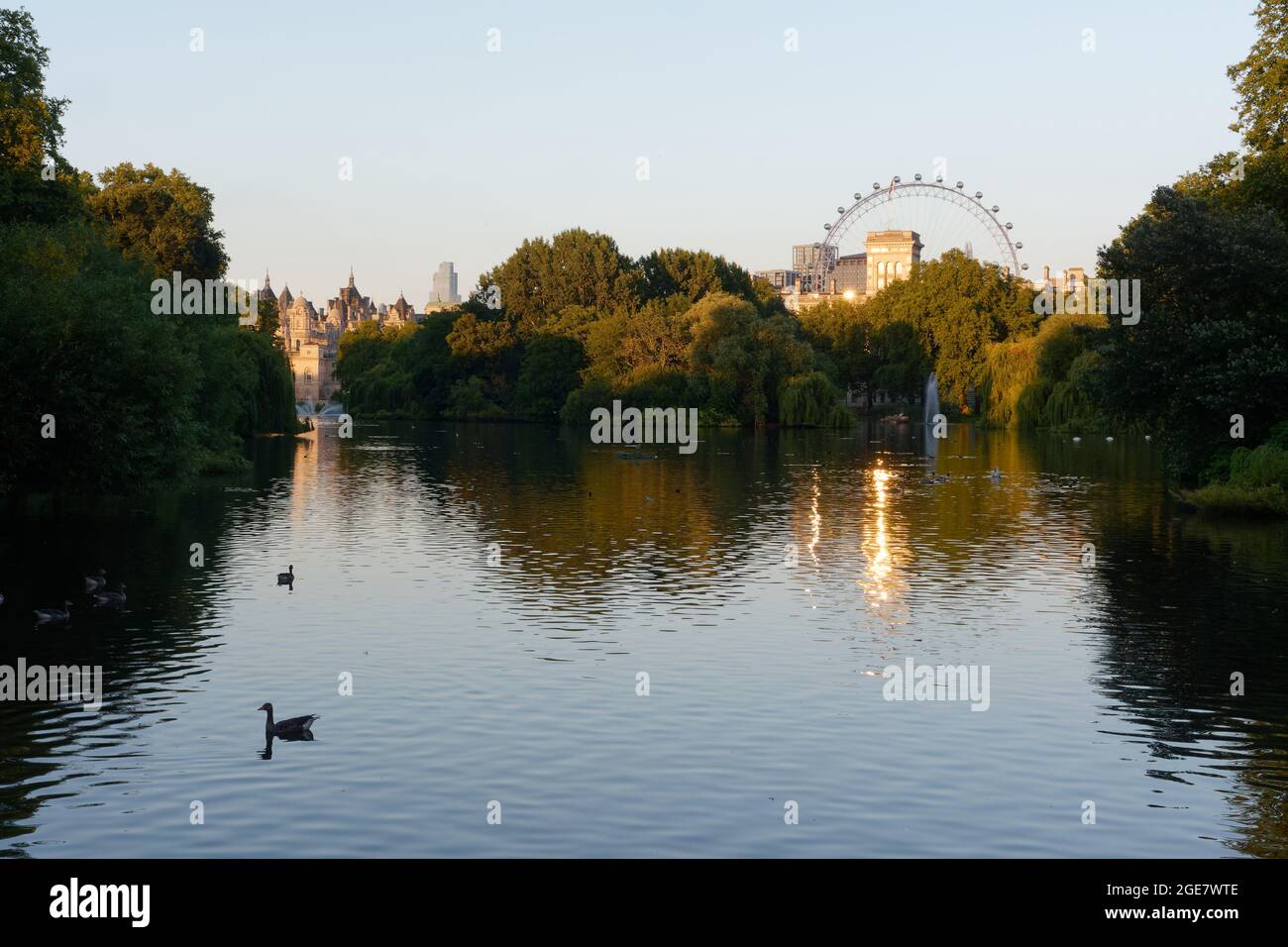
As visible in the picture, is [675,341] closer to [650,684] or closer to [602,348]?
[602,348]

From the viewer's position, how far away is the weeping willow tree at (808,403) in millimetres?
127312

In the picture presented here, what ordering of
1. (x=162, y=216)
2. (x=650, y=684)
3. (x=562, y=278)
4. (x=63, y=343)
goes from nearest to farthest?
(x=650, y=684), (x=63, y=343), (x=162, y=216), (x=562, y=278)

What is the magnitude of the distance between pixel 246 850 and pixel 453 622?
14.1 m

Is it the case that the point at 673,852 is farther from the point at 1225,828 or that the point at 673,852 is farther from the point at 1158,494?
the point at 1158,494

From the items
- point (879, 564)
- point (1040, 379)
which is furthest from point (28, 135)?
point (1040, 379)

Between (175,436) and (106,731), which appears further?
(175,436)

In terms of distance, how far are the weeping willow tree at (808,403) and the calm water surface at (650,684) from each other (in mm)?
77202

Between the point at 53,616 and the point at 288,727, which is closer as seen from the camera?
the point at 288,727

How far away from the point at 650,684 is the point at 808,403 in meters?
106

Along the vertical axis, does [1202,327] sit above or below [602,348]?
below

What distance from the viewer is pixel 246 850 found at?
15.0 m

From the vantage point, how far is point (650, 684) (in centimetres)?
2323

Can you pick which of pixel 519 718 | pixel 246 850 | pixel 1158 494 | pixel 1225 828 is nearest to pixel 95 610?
pixel 519 718
